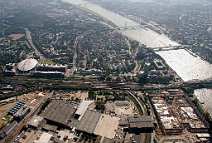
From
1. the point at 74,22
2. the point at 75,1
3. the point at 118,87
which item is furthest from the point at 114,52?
the point at 75,1

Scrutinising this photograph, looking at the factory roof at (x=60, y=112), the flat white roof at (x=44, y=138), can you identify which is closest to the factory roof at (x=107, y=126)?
the factory roof at (x=60, y=112)

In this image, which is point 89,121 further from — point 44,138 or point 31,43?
point 31,43

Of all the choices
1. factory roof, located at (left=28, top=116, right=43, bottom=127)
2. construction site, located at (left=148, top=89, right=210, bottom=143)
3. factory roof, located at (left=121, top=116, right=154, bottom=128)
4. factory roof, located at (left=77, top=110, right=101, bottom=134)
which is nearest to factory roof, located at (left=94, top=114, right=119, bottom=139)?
factory roof, located at (left=77, top=110, right=101, bottom=134)

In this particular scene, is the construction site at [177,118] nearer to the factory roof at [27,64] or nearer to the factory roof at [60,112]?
the factory roof at [60,112]

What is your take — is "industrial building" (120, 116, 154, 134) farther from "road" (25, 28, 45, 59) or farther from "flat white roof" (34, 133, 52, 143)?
"road" (25, 28, 45, 59)

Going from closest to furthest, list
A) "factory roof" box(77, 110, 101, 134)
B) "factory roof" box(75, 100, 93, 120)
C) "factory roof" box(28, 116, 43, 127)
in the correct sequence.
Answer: "factory roof" box(77, 110, 101, 134) < "factory roof" box(28, 116, 43, 127) < "factory roof" box(75, 100, 93, 120)

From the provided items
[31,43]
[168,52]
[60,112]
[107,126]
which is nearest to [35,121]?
[60,112]
